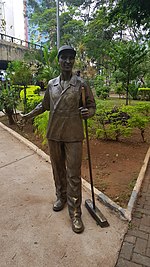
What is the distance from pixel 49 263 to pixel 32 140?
15.3 ft

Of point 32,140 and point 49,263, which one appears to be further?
point 32,140

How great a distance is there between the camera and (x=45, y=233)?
2.50 metres

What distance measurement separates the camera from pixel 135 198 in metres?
3.19

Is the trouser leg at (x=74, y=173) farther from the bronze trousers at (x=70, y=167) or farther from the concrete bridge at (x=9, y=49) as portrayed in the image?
the concrete bridge at (x=9, y=49)

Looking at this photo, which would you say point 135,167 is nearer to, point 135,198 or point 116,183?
point 116,183

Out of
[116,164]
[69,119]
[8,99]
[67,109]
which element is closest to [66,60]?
[67,109]

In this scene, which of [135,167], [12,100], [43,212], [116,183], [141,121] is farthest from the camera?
[12,100]

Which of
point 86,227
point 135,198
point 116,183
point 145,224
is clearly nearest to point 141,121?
point 116,183

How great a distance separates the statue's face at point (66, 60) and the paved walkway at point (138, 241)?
6.71 feet

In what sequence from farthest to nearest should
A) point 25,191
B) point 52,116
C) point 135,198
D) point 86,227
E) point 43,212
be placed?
point 25,191 < point 135,198 < point 43,212 < point 86,227 < point 52,116

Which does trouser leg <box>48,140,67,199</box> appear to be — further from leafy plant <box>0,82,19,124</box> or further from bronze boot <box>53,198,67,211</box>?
leafy plant <box>0,82,19,124</box>

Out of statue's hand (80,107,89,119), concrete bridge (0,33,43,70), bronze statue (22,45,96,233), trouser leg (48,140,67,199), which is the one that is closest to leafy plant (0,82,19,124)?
bronze statue (22,45,96,233)

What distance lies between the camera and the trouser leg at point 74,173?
2.48 m

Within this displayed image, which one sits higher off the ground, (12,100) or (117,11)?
(117,11)
